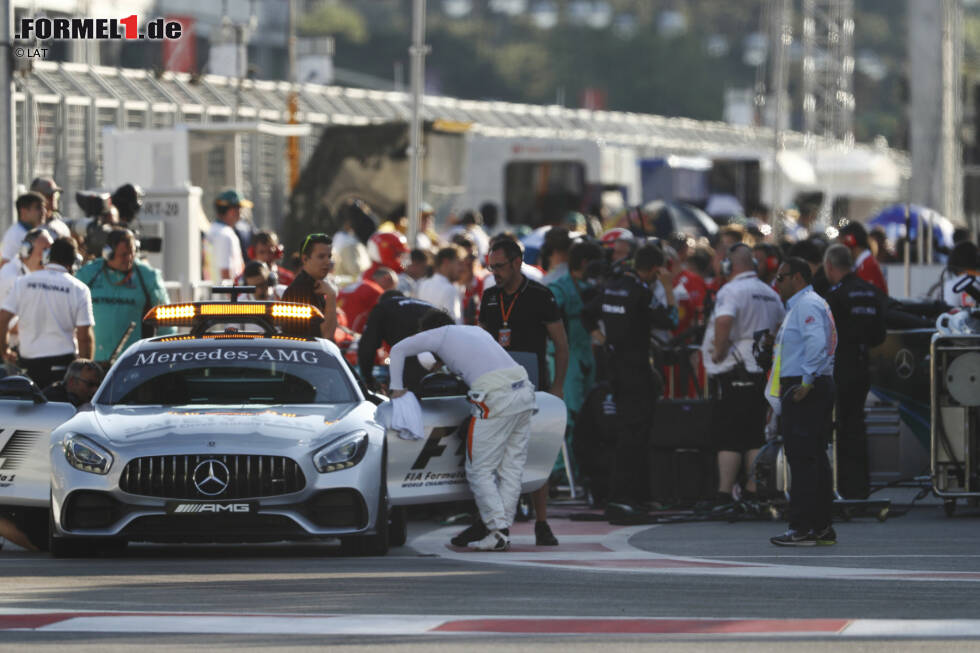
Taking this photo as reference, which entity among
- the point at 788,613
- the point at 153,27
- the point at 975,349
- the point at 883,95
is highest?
the point at 883,95

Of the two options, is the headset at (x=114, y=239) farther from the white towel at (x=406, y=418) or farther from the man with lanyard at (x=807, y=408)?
the man with lanyard at (x=807, y=408)

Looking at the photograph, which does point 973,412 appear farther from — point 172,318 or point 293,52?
point 293,52

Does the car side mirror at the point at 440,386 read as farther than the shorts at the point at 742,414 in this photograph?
No

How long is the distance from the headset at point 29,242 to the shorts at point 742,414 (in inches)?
187

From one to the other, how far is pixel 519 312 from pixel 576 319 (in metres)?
2.19

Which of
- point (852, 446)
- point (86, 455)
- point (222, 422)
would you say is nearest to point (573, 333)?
point (852, 446)

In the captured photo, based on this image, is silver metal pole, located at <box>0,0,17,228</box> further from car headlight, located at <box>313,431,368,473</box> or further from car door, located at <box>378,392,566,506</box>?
car headlight, located at <box>313,431,368,473</box>

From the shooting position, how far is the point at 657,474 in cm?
1560

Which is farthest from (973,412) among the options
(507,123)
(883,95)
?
(883,95)

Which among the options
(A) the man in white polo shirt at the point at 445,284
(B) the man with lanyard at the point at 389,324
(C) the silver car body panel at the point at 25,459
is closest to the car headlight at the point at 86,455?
(C) the silver car body panel at the point at 25,459

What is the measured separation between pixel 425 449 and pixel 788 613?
3415 mm

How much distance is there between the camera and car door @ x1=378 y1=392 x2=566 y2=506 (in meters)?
12.4

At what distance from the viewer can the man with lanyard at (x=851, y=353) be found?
570 inches

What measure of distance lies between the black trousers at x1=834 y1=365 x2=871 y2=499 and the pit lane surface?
4.72 ft
